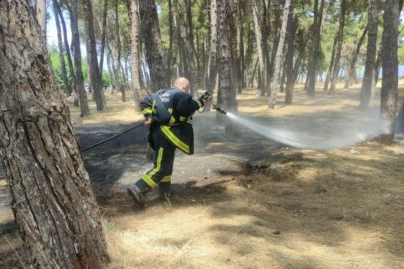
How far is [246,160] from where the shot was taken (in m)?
8.72

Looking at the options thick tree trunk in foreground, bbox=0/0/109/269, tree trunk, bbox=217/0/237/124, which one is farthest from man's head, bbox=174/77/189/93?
tree trunk, bbox=217/0/237/124

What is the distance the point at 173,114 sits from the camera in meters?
5.41

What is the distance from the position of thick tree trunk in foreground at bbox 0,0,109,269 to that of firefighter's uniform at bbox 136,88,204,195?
2.29 metres

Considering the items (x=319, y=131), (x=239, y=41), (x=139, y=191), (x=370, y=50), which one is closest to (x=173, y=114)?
(x=139, y=191)

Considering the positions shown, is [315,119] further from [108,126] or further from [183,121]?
[183,121]

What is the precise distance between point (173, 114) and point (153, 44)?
142 inches

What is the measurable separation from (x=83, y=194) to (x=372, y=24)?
16282mm

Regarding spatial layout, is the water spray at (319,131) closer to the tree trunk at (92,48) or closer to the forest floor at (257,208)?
the forest floor at (257,208)

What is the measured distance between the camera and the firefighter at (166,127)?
17.7ft

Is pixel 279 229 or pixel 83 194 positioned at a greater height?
pixel 83 194

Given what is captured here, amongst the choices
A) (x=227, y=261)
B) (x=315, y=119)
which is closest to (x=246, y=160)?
(x=227, y=261)

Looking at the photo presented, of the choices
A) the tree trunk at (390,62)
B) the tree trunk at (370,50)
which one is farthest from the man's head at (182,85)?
the tree trunk at (370,50)

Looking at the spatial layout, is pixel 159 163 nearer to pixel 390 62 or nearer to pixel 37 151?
pixel 37 151

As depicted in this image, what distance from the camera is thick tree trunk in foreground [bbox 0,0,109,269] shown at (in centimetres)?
280
